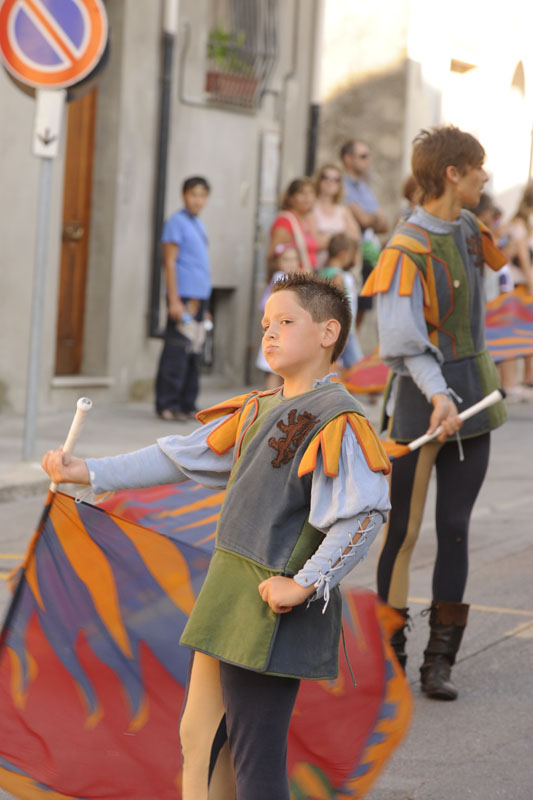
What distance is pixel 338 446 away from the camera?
3227 mm

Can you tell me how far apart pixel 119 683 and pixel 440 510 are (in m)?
1.74

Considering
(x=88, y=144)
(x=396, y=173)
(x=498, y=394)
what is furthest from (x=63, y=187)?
(x=498, y=394)

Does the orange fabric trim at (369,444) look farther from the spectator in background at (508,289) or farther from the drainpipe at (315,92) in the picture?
the drainpipe at (315,92)

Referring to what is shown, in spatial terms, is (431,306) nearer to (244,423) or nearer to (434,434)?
(434,434)

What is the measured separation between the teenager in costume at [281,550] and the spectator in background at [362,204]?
454 inches

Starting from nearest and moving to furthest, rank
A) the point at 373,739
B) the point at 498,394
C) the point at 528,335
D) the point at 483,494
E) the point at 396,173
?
the point at 373,739, the point at 498,394, the point at 528,335, the point at 483,494, the point at 396,173

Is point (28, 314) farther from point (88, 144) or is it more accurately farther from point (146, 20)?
point (146, 20)

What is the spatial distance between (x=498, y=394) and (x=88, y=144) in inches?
358

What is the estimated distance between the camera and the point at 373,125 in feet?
63.6

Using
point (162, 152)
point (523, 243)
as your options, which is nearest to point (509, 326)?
point (162, 152)

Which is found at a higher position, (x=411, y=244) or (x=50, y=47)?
(x=50, y=47)

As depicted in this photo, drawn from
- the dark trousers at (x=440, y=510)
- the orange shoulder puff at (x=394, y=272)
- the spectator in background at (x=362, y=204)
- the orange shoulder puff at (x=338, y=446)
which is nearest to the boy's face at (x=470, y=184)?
the orange shoulder puff at (x=394, y=272)

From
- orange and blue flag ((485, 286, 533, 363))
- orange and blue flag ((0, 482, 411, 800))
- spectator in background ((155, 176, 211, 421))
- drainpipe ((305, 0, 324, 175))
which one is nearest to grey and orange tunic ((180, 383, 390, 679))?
orange and blue flag ((0, 482, 411, 800))

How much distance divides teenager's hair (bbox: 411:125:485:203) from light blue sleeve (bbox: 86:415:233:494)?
1.98m
